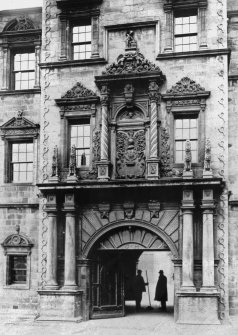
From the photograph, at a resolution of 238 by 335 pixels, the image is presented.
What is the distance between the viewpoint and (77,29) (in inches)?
797

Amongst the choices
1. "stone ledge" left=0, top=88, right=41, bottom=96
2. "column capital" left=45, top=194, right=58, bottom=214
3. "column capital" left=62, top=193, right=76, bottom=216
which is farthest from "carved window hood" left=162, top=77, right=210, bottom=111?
"stone ledge" left=0, top=88, right=41, bottom=96

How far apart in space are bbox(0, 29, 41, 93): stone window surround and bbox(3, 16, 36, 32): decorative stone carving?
0.91 feet

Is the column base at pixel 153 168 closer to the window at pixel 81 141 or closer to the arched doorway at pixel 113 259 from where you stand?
the arched doorway at pixel 113 259

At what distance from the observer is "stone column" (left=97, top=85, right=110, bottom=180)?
725 inches

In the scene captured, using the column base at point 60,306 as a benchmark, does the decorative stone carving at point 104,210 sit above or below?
above

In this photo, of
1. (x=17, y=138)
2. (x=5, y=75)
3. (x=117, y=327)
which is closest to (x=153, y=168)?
(x=117, y=327)

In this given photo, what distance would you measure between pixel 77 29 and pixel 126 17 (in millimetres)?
1901

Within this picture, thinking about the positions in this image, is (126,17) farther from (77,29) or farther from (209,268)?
(209,268)

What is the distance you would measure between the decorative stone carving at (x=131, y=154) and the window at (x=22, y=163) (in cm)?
389

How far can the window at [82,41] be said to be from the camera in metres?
20.0

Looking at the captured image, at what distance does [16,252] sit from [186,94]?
8.18 m

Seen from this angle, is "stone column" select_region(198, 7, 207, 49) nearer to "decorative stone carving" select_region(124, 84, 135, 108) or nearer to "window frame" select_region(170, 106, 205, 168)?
"window frame" select_region(170, 106, 205, 168)

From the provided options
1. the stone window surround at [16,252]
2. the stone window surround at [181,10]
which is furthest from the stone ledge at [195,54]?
the stone window surround at [16,252]

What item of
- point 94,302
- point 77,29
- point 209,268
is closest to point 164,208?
point 209,268
